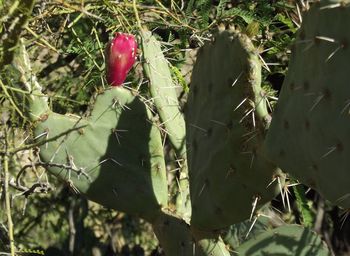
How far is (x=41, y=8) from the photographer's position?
8.30 ft

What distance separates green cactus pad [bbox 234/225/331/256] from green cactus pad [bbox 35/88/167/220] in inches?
11.8

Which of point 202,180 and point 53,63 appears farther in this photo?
point 53,63

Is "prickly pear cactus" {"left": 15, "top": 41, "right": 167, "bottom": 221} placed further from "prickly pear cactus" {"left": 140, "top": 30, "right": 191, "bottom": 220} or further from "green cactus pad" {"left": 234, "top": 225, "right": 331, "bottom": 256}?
"green cactus pad" {"left": 234, "top": 225, "right": 331, "bottom": 256}

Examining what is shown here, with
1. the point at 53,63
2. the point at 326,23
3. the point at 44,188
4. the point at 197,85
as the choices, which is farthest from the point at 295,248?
the point at 53,63

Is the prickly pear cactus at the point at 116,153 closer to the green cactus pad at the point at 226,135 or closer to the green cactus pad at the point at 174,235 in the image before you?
the green cactus pad at the point at 174,235

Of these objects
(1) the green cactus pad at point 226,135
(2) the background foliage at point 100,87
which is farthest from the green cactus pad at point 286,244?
(1) the green cactus pad at point 226,135

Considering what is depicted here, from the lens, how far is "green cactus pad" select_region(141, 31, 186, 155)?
2.58 metres

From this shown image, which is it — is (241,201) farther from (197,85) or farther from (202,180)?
(197,85)

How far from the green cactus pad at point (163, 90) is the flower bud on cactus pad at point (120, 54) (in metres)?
0.10

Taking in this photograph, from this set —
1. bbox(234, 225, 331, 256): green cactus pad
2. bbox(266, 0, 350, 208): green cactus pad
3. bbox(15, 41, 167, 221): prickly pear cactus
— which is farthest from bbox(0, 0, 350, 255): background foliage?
bbox(266, 0, 350, 208): green cactus pad

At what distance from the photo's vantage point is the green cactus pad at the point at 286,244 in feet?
8.61

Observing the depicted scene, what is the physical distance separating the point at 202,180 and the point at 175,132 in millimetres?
315

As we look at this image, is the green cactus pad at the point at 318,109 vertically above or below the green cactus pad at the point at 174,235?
above

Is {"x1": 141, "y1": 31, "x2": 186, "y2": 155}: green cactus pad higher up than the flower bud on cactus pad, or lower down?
lower down
